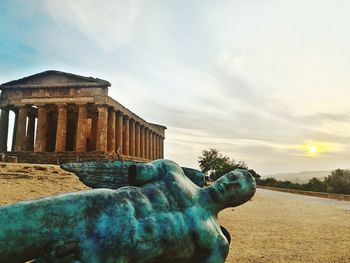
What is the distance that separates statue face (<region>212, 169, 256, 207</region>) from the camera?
7.46 ft

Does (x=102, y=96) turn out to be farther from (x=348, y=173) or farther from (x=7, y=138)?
(x=348, y=173)

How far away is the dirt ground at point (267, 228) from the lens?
7355 mm

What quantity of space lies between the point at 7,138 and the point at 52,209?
4117 centimetres

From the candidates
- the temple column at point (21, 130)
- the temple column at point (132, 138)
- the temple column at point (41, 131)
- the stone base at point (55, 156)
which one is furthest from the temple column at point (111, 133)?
the temple column at point (21, 130)

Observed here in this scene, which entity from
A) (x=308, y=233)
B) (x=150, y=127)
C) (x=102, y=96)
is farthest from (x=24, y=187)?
(x=150, y=127)

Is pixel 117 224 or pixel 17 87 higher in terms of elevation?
pixel 17 87

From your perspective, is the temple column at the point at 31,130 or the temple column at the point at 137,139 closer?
the temple column at the point at 31,130

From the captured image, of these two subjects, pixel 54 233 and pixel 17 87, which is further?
pixel 17 87

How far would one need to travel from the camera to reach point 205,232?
2090 millimetres

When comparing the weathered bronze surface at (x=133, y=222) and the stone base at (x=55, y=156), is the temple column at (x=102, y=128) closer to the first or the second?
the stone base at (x=55, y=156)

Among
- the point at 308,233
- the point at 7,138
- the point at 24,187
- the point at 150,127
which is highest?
the point at 150,127

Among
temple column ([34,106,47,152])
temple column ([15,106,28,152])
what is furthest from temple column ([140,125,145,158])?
temple column ([15,106,28,152])

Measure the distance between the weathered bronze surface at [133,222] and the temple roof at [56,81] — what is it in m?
34.8

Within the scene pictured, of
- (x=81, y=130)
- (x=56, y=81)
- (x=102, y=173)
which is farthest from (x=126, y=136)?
(x=102, y=173)
